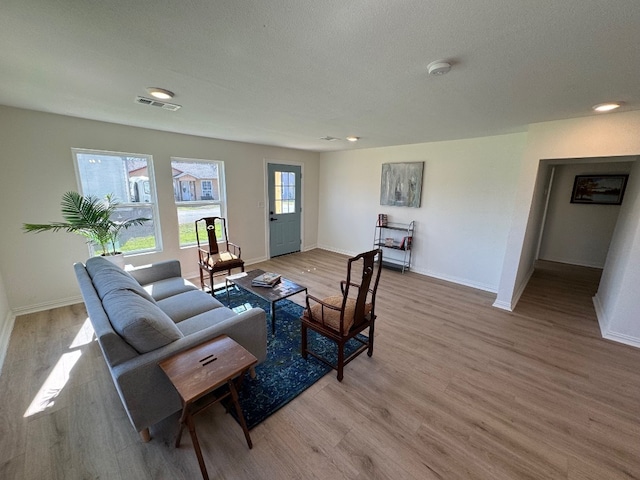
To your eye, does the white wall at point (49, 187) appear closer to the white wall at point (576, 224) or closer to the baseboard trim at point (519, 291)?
the baseboard trim at point (519, 291)

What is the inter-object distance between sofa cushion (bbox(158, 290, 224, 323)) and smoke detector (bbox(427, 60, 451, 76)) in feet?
8.20

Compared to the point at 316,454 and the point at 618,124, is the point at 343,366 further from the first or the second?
the point at 618,124

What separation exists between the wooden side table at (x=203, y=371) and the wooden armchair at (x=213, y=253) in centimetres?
201

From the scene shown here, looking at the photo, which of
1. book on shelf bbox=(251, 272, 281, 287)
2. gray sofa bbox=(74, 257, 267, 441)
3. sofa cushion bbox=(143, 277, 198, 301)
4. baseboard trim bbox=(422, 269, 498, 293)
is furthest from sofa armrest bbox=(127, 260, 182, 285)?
baseboard trim bbox=(422, 269, 498, 293)

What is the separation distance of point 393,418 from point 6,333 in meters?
3.73

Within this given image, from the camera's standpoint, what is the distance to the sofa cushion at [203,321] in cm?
196

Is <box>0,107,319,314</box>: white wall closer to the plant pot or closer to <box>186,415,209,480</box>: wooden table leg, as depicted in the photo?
the plant pot

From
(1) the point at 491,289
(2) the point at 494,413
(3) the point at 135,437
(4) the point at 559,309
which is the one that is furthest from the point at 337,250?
(3) the point at 135,437

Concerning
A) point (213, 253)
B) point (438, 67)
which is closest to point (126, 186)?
point (213, 253)

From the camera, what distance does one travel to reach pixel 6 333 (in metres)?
2.53

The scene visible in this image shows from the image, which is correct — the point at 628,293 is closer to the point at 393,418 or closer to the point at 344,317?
the point at 393,418

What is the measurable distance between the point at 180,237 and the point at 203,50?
128 inches

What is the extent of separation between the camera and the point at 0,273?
9.12ft

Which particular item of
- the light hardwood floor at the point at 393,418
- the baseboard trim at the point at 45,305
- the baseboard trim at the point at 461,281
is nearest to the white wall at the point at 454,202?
the baseboard trim at the point at 461,281
